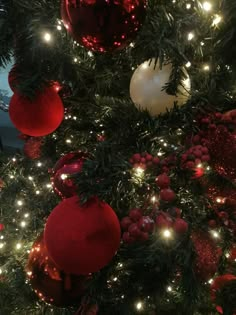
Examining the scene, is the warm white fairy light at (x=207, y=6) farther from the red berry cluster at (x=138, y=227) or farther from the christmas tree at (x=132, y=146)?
the red berry cluster at (x=138, y=227)

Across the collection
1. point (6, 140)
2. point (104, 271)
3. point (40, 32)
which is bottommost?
point (6, 140)

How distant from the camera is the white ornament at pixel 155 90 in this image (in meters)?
0.68

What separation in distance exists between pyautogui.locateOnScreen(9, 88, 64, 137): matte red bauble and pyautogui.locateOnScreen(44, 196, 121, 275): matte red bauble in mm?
235

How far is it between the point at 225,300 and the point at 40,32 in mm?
600

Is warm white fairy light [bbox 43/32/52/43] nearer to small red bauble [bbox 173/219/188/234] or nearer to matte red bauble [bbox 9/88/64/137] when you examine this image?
matte red bauble [bbox 9/88/64/137]

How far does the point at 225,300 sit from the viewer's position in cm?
62

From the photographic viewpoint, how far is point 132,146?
0.73m

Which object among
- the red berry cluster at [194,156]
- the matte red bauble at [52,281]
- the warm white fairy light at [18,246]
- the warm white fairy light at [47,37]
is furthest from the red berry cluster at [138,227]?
the warm white fairy light at [18,246]

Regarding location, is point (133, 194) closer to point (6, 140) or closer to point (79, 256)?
point (79, 256)

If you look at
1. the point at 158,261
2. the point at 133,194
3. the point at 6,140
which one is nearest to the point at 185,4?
the point at 133,194

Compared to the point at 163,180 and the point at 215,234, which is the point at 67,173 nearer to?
the point at 163,180

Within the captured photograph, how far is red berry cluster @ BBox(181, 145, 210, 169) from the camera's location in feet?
2.06

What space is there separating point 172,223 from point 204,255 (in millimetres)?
192

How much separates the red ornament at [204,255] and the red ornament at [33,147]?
23.6 inches
